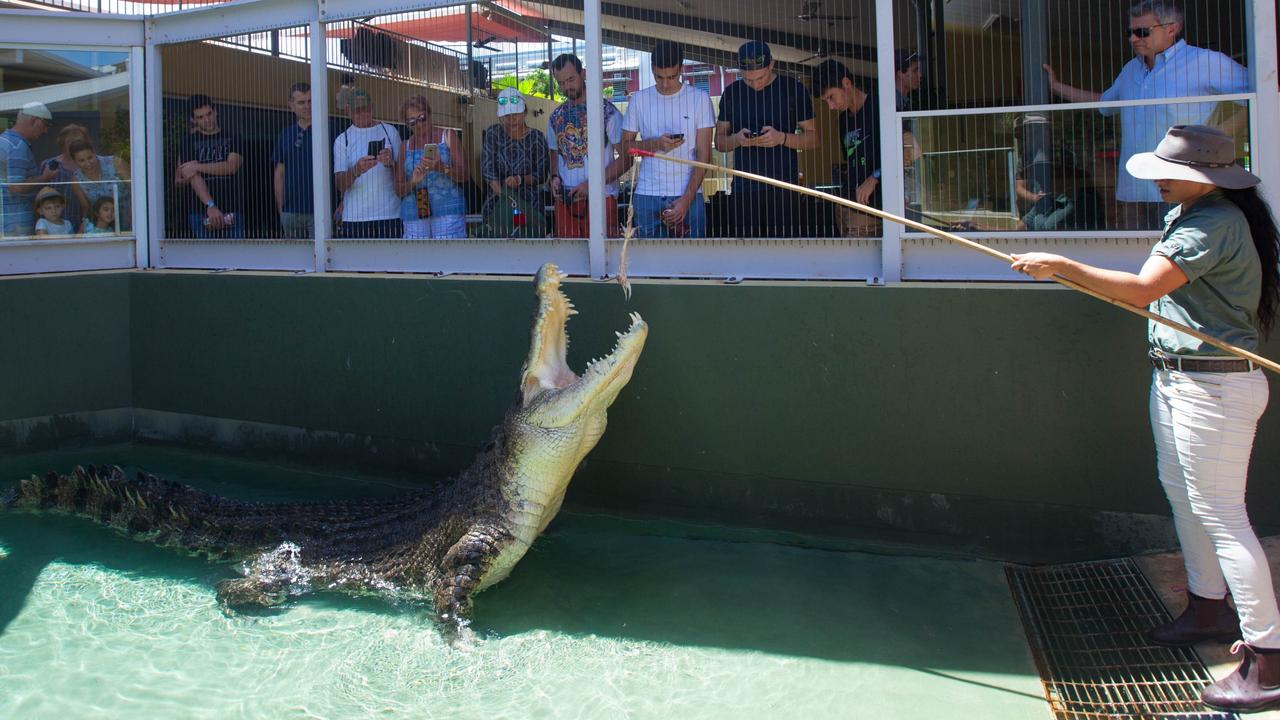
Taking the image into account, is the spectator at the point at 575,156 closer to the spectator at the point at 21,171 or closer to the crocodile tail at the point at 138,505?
the crocodile tail at the point at 138,505

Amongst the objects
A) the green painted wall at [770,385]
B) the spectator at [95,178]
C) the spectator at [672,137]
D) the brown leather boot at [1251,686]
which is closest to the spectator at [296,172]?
the green painted wall at [770,385]

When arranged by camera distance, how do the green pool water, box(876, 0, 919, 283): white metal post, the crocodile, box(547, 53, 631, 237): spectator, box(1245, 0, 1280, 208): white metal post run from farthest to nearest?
1. box(547, 53, 631, 237): spectator
2. box(876, 0, 919, 283): white metal post
3. the crocodile
4. box(1245, 0, 1280, 208): white metal post
5. the green pool water

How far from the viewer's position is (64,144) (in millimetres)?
6996

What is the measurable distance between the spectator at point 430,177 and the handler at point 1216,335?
12.2ft

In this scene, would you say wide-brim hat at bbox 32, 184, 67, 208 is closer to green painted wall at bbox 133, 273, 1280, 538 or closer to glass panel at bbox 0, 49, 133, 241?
glass panel at bbox 0, 49, 133, 241

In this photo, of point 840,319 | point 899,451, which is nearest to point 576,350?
point 840,319

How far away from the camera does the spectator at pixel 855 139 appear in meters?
5.00

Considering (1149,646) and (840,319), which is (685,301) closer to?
(840,319)

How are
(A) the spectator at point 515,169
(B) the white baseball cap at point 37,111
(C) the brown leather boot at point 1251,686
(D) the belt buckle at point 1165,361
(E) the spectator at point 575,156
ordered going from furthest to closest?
(B) the white baseball cap at point 37,111
(A) the spectator at point 515,169
(E) the spectator at point 575,156
(D) the belt buckle at point 1165,361
(C) the brown leather boot at point 1251,686

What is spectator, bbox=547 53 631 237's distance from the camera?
18.3 feet

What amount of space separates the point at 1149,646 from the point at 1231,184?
67.5 inches

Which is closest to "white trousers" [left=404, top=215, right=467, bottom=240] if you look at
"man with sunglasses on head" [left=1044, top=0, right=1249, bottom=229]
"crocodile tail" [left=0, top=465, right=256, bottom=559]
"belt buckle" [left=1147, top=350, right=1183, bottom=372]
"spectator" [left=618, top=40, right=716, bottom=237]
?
"spectator" [left=618, top=40, right=716, bottom=237]

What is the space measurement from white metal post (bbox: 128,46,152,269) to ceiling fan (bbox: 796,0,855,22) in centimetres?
478

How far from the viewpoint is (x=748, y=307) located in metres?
5.14
